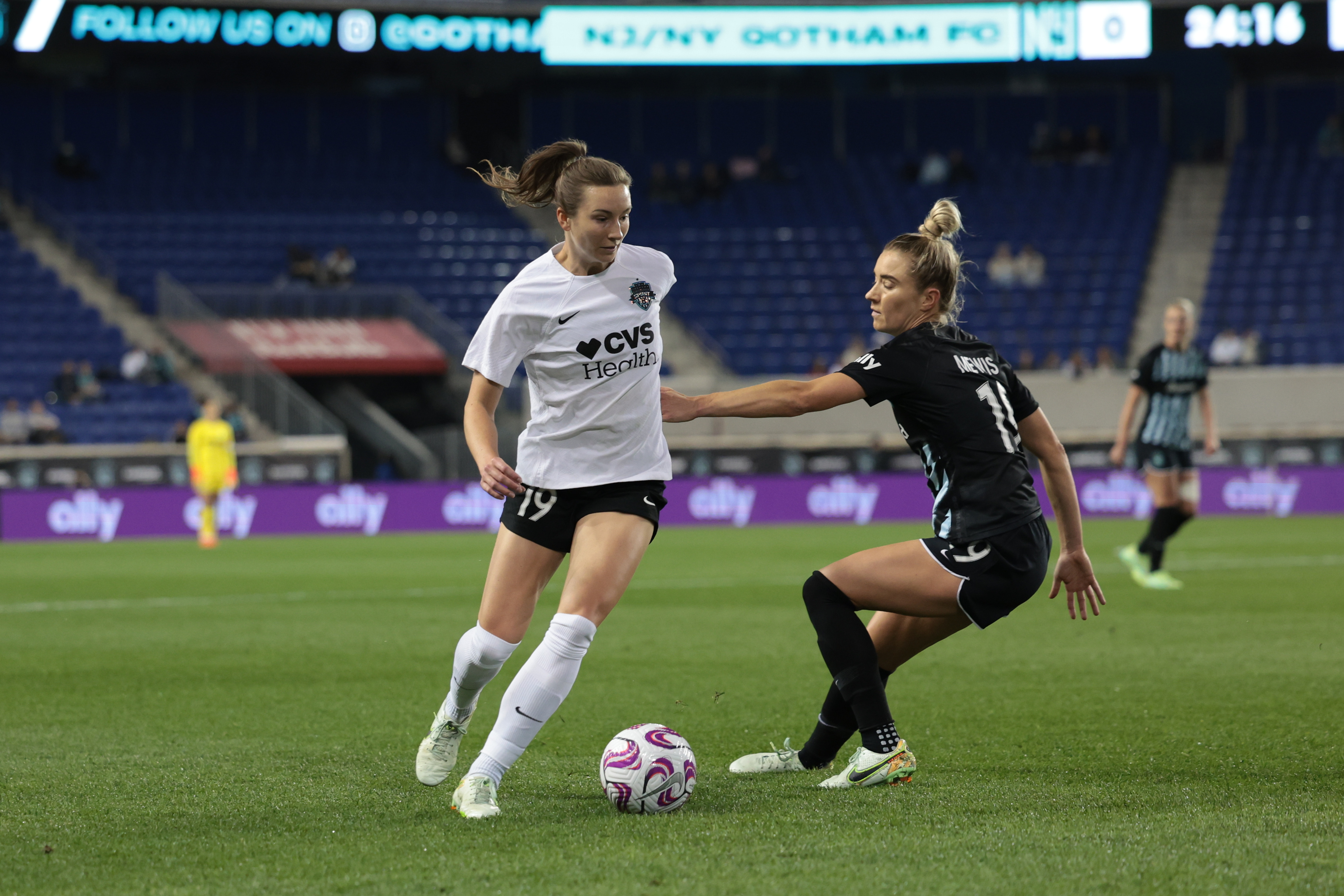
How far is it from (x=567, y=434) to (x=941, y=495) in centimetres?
126

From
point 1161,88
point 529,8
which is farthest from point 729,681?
A: point 1161,88

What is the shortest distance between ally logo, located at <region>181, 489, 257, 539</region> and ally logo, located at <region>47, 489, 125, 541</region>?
968 mm

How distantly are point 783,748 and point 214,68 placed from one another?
1248 inches

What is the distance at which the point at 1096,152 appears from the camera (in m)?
35.8

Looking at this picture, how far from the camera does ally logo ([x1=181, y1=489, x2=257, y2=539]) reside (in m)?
22.7

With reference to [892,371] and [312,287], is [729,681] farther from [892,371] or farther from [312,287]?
[312,287]

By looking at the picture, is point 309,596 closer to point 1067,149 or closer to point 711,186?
point 711,186

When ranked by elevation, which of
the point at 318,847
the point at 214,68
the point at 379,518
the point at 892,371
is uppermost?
the point at 214,68

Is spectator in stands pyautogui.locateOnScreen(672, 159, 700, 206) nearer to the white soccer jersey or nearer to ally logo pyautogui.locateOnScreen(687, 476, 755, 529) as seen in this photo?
ally logo pyautogui.locateOnScreen(687, 476, 755, 529)

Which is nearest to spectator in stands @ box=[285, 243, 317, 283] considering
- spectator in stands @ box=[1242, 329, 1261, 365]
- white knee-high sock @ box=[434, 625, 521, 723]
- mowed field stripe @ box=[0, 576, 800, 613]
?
mowed field stripe @ box=[0, 576, 800, 613]

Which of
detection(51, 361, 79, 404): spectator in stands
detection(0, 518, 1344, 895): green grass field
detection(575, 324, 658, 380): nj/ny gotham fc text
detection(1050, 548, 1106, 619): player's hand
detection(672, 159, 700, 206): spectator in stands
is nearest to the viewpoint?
detection(0, 518, 1344, 895): green grass field

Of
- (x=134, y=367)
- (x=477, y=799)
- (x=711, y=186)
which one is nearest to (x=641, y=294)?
(x=477, y=799)

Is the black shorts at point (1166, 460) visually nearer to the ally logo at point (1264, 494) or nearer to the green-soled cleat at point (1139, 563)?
the green-soled cleat at point (1139, 563)

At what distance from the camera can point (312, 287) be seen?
30125 millimetres
